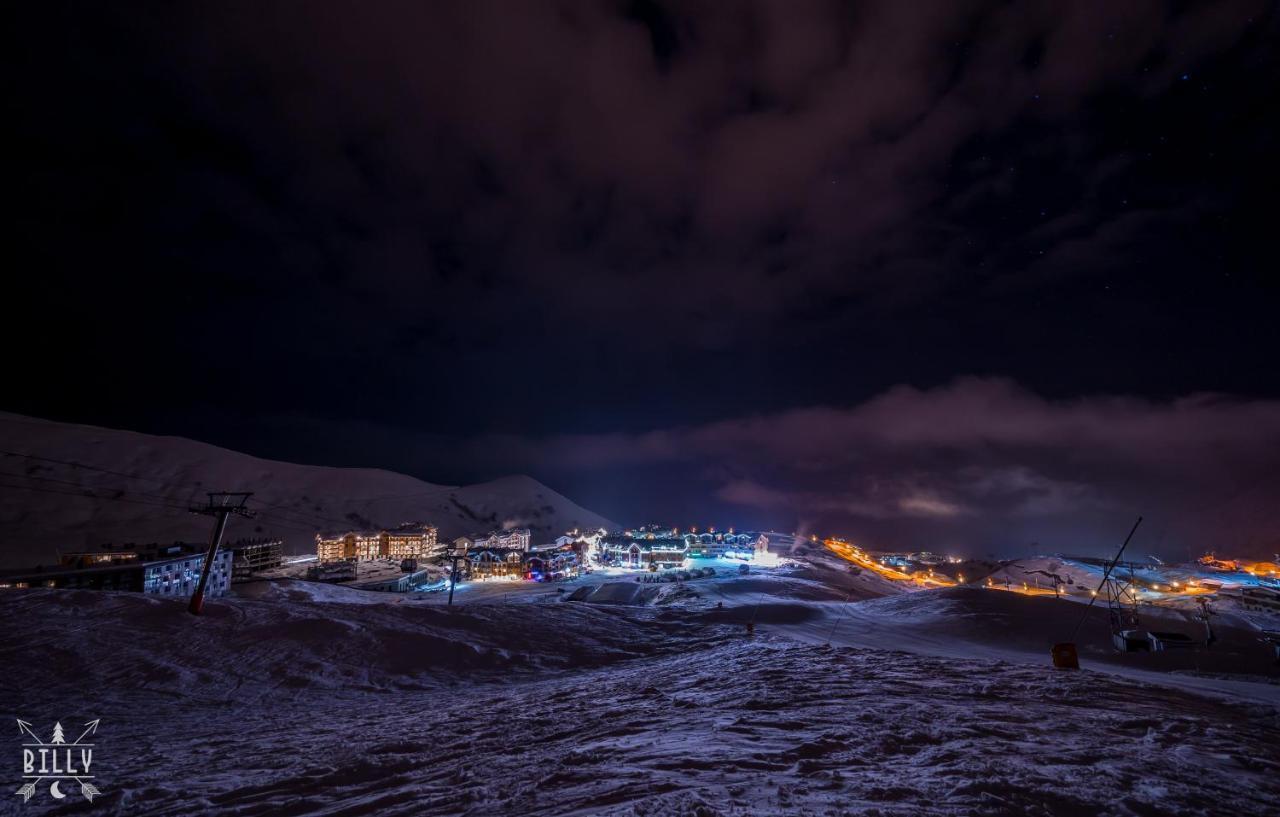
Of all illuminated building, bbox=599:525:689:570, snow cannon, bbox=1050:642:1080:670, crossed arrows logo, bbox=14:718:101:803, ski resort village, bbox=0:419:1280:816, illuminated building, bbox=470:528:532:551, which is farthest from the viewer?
illuminated building, bbox=470:528:532:551

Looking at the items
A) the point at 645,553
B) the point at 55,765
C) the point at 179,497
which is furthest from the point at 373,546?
the point at 55,765

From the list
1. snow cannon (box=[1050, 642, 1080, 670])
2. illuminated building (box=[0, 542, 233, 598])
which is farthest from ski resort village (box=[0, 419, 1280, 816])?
illuminated building (box=[0, 542, 233, 598])

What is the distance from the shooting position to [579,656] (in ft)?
58.1

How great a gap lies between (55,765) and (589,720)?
8705mm

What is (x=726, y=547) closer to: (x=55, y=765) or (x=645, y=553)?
(x=645, y=553)

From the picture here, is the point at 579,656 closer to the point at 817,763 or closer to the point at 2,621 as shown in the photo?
the point at 817,763

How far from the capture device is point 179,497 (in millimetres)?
89438

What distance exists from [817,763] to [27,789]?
10973mm

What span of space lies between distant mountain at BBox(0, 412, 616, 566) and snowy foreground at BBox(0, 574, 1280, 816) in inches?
2800

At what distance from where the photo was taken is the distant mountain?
70312mm

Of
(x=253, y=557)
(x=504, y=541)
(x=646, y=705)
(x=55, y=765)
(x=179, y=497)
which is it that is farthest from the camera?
(x=504, y=541)

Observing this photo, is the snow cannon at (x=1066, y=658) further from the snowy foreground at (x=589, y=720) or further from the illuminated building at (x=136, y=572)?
the illuminated building at (x=136, y=572)

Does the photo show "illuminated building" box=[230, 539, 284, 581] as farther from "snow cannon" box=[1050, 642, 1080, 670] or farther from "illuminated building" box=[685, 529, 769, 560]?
"snow cannon" box=[1050, 642, 1080, 670]

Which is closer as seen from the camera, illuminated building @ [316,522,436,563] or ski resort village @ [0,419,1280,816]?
ski resort village @ [0,419,1280,816]
